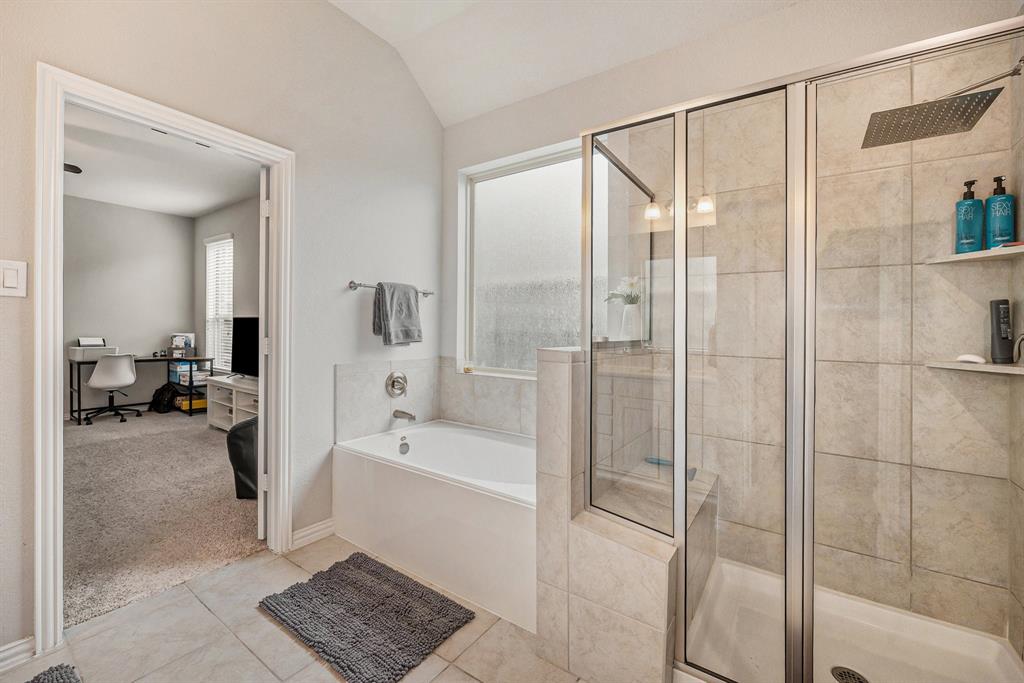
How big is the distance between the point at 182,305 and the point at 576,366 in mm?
6327

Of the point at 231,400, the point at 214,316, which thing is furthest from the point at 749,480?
the point at 214,316

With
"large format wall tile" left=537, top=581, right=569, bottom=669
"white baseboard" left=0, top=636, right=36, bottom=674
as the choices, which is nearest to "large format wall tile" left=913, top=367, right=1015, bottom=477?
"large format wall tile" left=537, top=581, right=569, bottom=669

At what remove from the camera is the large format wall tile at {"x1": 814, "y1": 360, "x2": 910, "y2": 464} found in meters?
1.16

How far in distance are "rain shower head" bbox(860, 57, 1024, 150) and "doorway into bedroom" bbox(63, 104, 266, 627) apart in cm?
248

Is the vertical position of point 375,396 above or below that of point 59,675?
above

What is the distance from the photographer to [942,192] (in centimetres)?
112

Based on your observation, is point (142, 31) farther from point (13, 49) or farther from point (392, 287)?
point (392, 287)

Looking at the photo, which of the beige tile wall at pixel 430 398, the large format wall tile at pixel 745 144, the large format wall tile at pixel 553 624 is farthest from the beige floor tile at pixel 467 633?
the large format wall tile at pixel 745 144

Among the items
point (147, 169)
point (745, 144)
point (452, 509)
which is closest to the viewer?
point (745, 144)

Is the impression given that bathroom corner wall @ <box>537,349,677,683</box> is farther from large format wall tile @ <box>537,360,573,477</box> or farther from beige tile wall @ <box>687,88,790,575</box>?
beige tile wall @ <box>687,88,790,575</box>

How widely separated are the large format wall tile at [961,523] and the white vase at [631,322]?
2.70ft

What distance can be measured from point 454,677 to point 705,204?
68.3 inches

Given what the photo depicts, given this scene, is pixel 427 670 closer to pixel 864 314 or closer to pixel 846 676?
pixel 846 676

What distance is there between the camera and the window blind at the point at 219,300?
17.8ft
